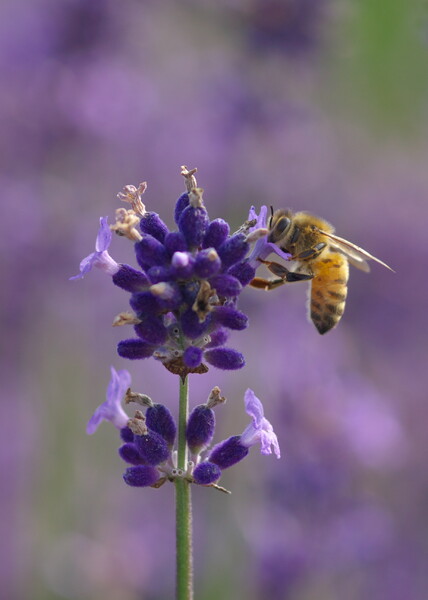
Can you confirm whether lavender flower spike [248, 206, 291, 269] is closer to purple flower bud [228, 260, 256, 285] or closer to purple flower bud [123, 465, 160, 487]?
purple flower bud [228, 260, 256, 285]

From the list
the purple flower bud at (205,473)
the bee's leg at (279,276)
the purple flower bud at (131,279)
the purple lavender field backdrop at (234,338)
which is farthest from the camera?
the purple lavender field backdrop at (234,338)

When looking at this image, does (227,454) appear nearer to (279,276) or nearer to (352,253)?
(279,276)

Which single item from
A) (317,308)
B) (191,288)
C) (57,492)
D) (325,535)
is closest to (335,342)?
(325,535)

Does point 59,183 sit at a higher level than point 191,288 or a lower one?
higher

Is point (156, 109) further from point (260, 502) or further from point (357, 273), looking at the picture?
point (260, 502)

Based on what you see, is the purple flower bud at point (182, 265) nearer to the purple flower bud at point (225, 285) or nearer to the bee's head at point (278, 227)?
the purple flower bud at point (225, 285)

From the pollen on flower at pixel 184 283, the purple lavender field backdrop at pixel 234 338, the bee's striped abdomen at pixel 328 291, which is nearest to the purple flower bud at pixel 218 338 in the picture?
the pollen on flower at pixel 184 283

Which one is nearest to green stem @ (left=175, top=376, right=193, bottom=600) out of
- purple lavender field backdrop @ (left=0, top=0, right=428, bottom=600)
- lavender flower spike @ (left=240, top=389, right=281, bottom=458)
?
lavender flower spike @ (left=240, top=389, right=281, bottom=458)

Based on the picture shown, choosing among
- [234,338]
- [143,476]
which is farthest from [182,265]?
[234,338]
